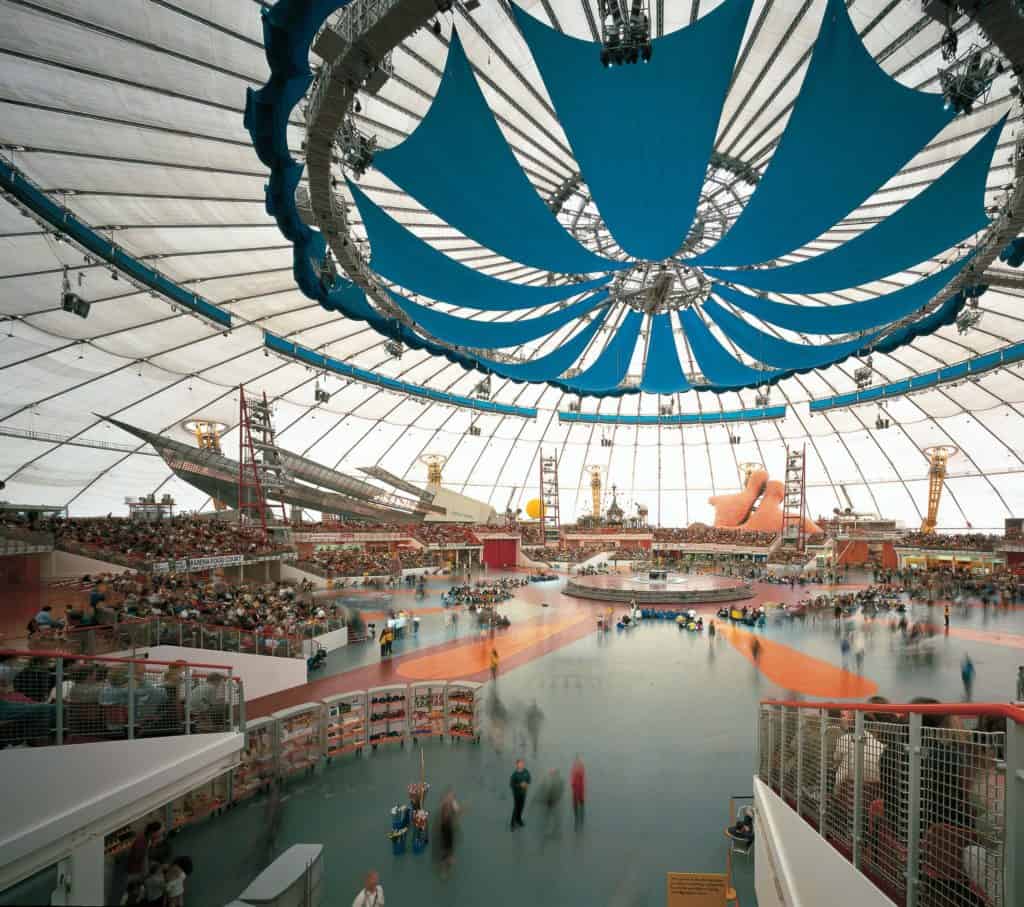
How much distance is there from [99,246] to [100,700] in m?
12.7

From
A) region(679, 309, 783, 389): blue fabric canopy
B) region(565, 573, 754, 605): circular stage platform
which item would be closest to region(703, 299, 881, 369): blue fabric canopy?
region(679, 309, 783, 389): blue fabric canopy

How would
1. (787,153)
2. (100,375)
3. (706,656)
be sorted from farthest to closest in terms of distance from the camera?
(100,375), (706,656), (787,153)

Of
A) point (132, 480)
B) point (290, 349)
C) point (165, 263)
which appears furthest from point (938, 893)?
point (132, 480)

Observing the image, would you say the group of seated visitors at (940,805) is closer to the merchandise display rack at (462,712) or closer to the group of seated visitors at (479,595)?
the merchandise display rack at (462,712)

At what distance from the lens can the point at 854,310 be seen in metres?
13.0

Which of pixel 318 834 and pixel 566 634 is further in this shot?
pixel 566 634

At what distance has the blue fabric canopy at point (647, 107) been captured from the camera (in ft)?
23.7

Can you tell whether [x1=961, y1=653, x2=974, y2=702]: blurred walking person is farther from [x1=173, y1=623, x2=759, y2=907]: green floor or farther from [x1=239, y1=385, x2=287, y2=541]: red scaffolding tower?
[x1=239, y1=385, x2=287, y2=541]: red scaffolding tower

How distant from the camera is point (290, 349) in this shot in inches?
939

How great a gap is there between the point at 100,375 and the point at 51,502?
11435 mm

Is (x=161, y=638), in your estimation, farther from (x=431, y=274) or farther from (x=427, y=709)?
(x=431, y=274)

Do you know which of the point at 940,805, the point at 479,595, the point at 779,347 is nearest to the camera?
the point at 940,805

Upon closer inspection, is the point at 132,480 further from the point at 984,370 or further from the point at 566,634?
the point at 984,370

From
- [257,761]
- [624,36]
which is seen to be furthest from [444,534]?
[624,36]
